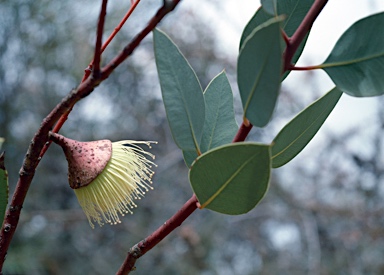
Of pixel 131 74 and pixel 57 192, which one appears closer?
pixel 57 192

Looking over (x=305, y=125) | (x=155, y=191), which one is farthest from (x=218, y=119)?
(x=155, y=191)

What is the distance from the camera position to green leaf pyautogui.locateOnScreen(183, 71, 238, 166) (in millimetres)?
339

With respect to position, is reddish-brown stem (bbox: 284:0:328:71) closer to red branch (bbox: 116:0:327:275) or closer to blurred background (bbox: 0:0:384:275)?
red branch (bbox: 116:0:327:275)

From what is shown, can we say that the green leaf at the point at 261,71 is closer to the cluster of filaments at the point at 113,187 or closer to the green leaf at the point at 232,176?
the green leaf at the point at 232,176

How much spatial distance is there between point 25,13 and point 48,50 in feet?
0.72

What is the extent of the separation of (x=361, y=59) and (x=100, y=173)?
0.19 meters

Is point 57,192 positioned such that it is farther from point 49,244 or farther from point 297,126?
point 297,126

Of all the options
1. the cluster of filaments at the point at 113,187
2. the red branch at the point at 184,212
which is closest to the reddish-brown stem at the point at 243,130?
the red branch at the point at 184,212

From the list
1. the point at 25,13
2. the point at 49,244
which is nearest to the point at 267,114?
the point at 49,244

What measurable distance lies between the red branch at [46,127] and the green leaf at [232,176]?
2.5 inches

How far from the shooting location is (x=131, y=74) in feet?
10.7

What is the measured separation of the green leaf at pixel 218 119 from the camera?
0.34 metres

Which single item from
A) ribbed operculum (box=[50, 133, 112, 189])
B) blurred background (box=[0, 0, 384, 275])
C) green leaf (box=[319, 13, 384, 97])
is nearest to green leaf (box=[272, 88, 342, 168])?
green leaf (box=[319, 13, 384, 97])

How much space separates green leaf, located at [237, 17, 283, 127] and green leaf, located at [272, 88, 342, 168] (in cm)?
4
